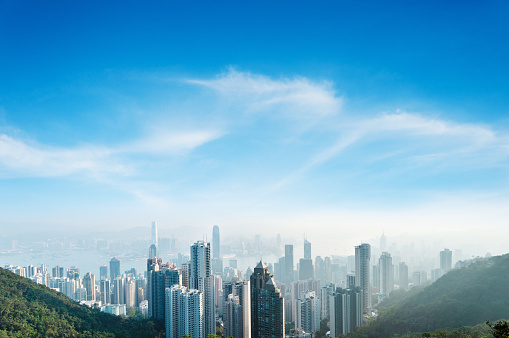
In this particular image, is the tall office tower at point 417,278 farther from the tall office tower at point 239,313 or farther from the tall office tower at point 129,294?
the tall office tower at point 129,294

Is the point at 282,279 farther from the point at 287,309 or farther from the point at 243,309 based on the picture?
the point at 243,309

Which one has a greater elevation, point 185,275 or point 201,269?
point 201,269

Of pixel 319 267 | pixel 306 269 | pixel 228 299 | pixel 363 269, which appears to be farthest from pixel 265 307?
pixel 319 267

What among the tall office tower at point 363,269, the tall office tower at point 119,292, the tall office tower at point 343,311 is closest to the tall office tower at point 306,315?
the tall office tower at point 343,311

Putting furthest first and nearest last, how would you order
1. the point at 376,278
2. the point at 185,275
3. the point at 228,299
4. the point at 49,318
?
1. the point at 376,278
2. the point at 185,275
3. the point at 228,299
4. the point at 49,318

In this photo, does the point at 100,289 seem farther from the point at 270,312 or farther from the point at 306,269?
the point at 270,312

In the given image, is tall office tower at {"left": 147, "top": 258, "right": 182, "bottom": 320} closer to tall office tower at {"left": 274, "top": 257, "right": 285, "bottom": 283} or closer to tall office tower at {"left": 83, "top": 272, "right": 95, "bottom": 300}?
tall office tower at {"left": 83, "top": 272, "right": 95, "bottom": 300}

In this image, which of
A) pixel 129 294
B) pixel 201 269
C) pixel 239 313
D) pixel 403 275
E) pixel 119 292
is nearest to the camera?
pixel 239 313
